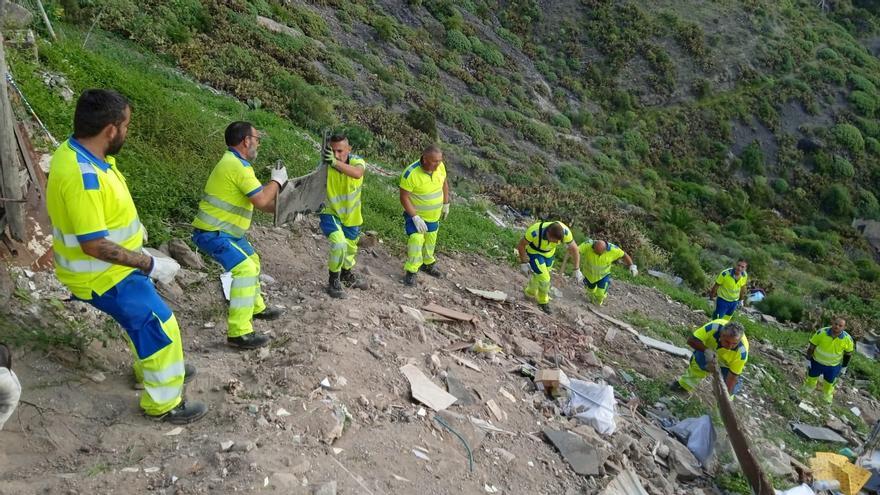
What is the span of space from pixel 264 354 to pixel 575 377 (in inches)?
131

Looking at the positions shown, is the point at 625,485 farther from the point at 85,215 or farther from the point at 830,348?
the point at 830,348

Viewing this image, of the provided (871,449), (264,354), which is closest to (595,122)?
(871,449)

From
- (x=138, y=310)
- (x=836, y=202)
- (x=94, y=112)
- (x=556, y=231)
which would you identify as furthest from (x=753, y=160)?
(x=94, y=112)

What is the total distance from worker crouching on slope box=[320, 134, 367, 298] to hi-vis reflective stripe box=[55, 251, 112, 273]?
2772 millimetres

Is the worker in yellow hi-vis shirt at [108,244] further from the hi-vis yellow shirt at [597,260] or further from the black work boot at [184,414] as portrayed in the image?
the hi-vis yellow shirt at [597,260]

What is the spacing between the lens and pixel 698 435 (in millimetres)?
6141

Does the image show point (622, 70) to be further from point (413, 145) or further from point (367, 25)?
point (413, 145)

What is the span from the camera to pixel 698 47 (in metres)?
33.7

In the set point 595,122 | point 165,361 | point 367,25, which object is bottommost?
point 595,122

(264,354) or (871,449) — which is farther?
(871,449)

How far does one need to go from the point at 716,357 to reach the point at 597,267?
2.79 meters

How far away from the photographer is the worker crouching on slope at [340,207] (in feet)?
19.6

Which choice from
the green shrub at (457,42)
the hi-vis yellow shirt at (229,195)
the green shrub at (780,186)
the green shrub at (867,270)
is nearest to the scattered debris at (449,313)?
the hi-vis yellow shirt at (229,195)

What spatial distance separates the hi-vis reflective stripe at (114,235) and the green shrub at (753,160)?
3023 cm
